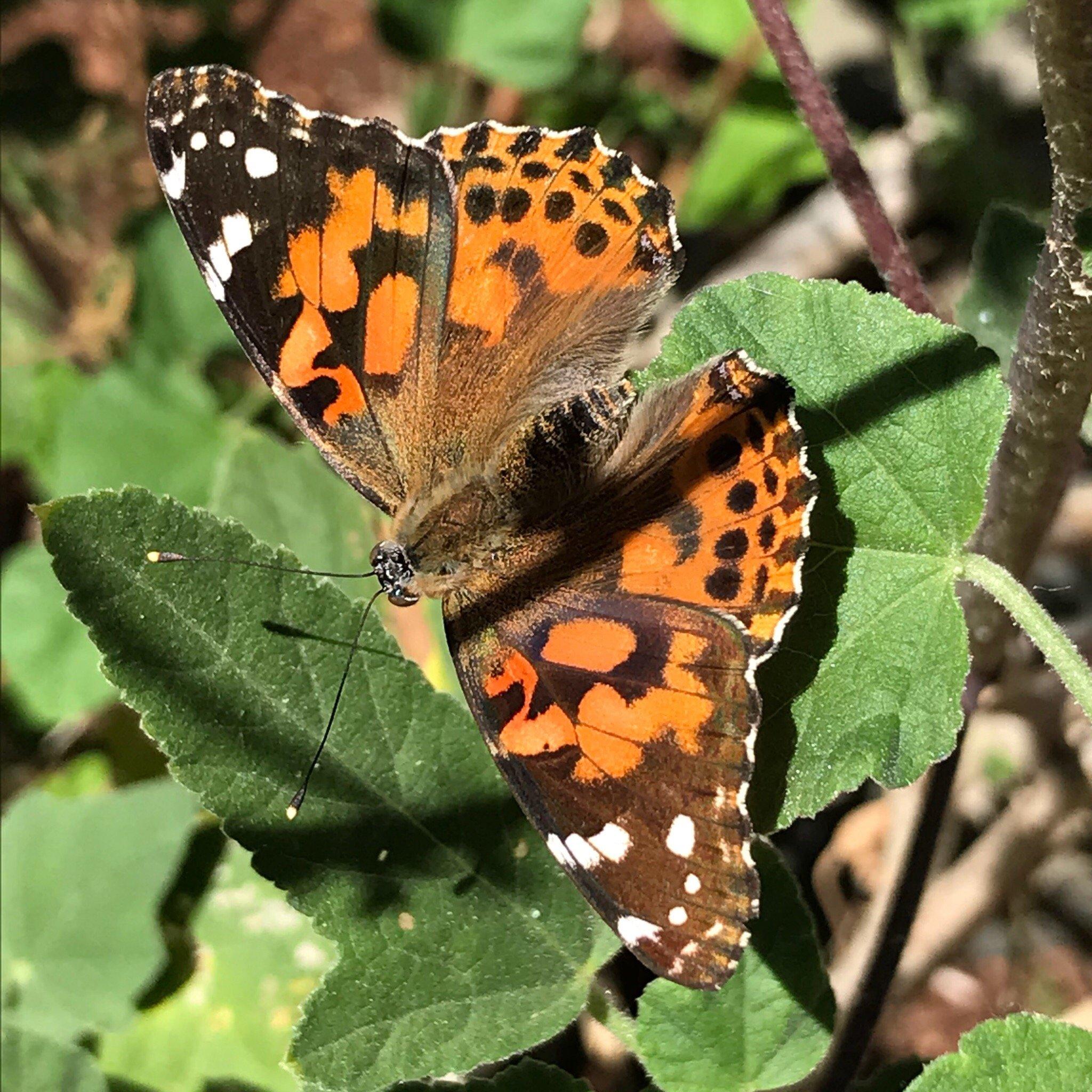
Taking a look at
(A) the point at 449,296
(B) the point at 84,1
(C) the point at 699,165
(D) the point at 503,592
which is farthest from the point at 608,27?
(D) the point at 503,592

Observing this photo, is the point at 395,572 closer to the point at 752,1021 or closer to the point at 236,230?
the point at 236,230

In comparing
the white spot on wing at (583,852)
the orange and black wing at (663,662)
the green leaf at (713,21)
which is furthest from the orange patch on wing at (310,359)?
the green leaf at (713,21)

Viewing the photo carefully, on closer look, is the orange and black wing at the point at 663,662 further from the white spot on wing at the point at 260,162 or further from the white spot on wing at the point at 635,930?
the white spot on wing at the point at 260,162

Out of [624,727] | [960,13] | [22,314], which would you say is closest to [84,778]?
[22,314]

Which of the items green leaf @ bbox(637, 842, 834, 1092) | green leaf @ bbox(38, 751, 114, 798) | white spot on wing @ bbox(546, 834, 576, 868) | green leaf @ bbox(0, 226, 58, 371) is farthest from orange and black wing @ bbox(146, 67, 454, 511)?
green leaf @ bbox(0, 226, 58, 371)

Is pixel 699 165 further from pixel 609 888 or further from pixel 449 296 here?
pixel 609 888
